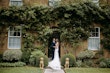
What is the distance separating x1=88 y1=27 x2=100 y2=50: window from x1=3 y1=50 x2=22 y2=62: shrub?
21.4 feet

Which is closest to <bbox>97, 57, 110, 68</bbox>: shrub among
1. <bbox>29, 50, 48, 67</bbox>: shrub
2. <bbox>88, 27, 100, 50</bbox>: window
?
<bbox>88, 27, 100, 50</bbox>: window

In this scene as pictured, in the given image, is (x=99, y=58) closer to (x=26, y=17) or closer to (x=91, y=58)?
(x=91, y=58)

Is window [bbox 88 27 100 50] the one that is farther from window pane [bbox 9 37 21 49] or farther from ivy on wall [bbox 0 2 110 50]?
window pane [bbox 9 37 21 49]

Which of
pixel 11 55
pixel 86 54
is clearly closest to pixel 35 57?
pixel 11 55

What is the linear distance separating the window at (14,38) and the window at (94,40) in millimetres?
6529

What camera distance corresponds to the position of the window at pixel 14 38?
78.5 ft

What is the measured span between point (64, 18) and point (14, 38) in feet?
16.2

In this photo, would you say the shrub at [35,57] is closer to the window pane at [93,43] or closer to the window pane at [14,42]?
the window pane at [14,42]

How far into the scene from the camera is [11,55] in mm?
22500

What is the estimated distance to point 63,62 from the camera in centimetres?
2098

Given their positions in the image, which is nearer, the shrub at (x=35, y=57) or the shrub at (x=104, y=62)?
the shrub at (x=35, y=57)

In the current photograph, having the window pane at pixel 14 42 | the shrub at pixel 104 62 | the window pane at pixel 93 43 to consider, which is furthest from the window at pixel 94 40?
the window pane at pixel 14 42

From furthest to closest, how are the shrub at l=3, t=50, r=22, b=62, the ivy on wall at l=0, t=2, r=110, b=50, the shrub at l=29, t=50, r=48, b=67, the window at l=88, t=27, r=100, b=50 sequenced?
the window at l=88, t=27, r=100, b=50 → the ivy on wall at l=0, t=2, r=110, b=50 → the shrub at l=3, t=50, r=22, b=62 → the shrub at l=29, t=50, r=48, b=67

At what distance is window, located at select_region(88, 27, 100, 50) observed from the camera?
24.1 metres
